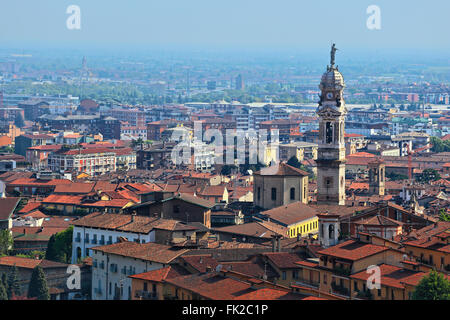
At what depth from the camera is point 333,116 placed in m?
40.0

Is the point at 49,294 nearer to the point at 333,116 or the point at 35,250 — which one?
the point at 35,250

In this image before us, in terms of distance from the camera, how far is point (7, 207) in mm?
40156

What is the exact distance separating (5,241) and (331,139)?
34.4 feet

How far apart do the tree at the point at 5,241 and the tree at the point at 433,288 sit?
624 inches

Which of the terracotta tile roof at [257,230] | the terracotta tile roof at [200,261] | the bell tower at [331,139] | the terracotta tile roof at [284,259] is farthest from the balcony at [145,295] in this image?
the bell tower at [331,139]

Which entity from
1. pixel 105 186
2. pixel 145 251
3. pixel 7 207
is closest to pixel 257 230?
pixel 145 251

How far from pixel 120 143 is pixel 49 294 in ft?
223

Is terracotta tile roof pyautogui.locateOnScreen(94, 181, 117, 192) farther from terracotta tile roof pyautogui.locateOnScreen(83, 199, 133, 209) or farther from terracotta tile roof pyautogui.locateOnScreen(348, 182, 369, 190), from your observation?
terracotta tile roof pyautogui.locateOnScreen(348, 182, 369, 190)

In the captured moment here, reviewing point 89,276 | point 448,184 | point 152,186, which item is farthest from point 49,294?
point 448,184

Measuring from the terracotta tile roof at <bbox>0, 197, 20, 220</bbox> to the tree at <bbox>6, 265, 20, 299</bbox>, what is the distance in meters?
8.87

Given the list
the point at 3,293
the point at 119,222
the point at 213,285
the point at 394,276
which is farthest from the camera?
the point at 119,222

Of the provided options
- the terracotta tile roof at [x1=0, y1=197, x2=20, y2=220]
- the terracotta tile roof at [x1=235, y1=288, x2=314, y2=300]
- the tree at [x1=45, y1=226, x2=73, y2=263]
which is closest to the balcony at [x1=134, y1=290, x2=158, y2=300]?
the terracotta tile roof at [x1=235, y1=288, x2=314, y2=300]

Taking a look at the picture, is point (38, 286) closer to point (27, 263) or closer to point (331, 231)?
point (27, 263)

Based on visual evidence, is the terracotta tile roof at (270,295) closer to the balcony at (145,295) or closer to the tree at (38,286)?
the balcony at (145,295)
